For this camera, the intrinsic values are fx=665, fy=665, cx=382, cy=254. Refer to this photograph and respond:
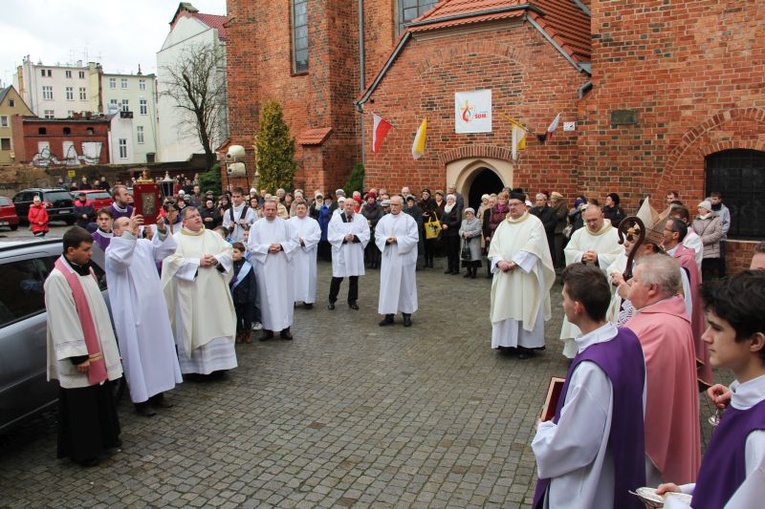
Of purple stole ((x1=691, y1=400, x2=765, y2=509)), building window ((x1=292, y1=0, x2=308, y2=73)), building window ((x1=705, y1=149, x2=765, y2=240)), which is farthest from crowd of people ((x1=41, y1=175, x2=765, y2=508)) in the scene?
building window ((x1=292, y1=0, x2=308, y2=73))

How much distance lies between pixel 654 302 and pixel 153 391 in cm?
495

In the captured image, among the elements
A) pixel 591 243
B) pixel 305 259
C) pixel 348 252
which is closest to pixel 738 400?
pixel 591 243

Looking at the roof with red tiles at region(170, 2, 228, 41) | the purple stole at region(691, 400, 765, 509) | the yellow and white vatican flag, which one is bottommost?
the purple stole at region(691, 400, 765, 509)

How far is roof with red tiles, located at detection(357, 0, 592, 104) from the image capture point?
1491 cm

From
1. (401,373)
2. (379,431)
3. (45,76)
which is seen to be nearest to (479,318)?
(401,373)

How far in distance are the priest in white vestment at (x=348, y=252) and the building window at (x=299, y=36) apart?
501 inches

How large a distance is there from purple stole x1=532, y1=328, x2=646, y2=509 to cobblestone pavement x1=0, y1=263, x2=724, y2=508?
6.07 ft

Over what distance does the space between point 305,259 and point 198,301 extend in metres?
4.19

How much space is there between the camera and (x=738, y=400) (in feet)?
7.45

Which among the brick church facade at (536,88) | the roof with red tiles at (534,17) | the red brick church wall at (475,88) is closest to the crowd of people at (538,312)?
the brick church facade at (536,88)

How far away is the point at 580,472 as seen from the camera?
303 cm

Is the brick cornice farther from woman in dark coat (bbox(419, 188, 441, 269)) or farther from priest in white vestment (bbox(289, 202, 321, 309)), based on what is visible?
priest in white vestment (bbox(289, 202, 321, 309))

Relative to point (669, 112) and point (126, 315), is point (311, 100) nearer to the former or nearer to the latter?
point (669, 112)

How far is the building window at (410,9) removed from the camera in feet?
66.9
